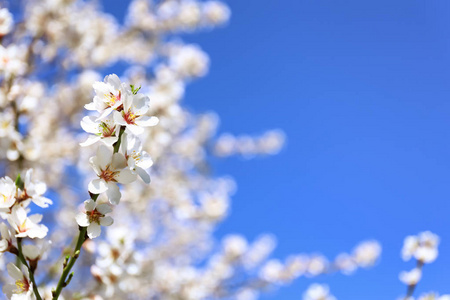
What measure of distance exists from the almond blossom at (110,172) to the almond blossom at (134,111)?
0.30 ft

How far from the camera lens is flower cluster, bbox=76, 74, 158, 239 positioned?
3.57 feet

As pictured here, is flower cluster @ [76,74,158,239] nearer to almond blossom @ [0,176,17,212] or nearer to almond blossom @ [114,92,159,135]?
almond blossom @ [114,92,159,135]

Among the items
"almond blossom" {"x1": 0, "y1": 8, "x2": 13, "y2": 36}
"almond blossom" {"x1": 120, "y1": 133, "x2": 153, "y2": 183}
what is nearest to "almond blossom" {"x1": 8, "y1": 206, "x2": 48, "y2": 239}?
"almond blossom" {"x1": 120, "y1": 133, "x2": 153, "y2": 183}

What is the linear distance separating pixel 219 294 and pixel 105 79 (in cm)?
520

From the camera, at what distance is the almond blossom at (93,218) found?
3.59ft

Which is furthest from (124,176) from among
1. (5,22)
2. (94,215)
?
(5,22)

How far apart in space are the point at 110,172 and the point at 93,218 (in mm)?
140

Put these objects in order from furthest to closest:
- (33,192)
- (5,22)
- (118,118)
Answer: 1. (5,22)
2. (33,192)
3. (118,118)

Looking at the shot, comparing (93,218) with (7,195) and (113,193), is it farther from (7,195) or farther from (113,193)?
(7,195)

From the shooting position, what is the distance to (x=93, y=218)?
3.68ft

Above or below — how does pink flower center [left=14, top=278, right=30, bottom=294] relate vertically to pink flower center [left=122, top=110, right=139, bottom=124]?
below

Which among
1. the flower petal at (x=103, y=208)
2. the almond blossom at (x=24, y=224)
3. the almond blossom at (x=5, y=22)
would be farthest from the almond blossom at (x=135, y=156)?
the almond blossom at (x=5, y=22)

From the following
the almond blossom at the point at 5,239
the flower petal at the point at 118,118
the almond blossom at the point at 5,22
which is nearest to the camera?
the flower petal at the point at 118,118

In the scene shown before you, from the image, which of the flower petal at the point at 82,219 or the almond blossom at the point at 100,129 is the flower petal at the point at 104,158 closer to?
the almond blossom at the point at 100,129
